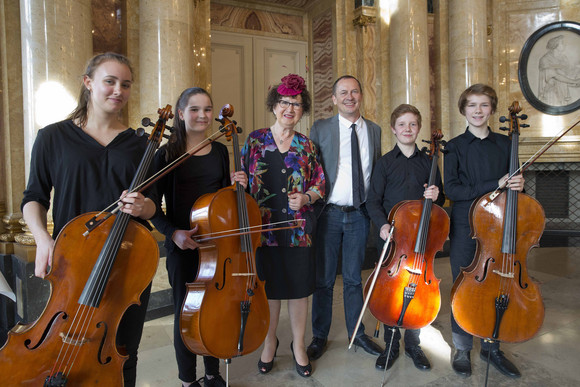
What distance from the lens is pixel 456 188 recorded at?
92.9 inches

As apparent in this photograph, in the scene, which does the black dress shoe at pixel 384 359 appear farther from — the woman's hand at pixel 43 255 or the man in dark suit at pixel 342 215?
the woman's hand at pixel 43 255

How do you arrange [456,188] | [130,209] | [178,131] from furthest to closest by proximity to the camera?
[456,188] → [178,131] → [130,209]

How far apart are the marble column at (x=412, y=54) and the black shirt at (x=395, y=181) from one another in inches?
111

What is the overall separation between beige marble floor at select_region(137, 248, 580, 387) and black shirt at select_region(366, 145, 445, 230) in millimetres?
815

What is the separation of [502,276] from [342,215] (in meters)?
0.90

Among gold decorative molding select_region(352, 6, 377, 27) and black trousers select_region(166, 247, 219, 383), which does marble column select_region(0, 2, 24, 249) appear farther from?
gold decorative molding select_region(352, 6, 377, 27)

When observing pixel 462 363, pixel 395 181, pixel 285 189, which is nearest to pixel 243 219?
pixel 285 189

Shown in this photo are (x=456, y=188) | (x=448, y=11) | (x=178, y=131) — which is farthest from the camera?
(x=448, y=11)

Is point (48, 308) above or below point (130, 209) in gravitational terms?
below

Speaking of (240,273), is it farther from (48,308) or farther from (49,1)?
(49,1)

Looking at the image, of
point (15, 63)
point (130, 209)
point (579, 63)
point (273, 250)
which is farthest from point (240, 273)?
point (579, 63)

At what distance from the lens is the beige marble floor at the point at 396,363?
2.24 meters

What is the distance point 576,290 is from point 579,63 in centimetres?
375

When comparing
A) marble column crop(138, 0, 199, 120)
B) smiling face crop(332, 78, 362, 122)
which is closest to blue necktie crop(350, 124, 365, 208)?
smiling face crop(332, 78, 362, 122)
